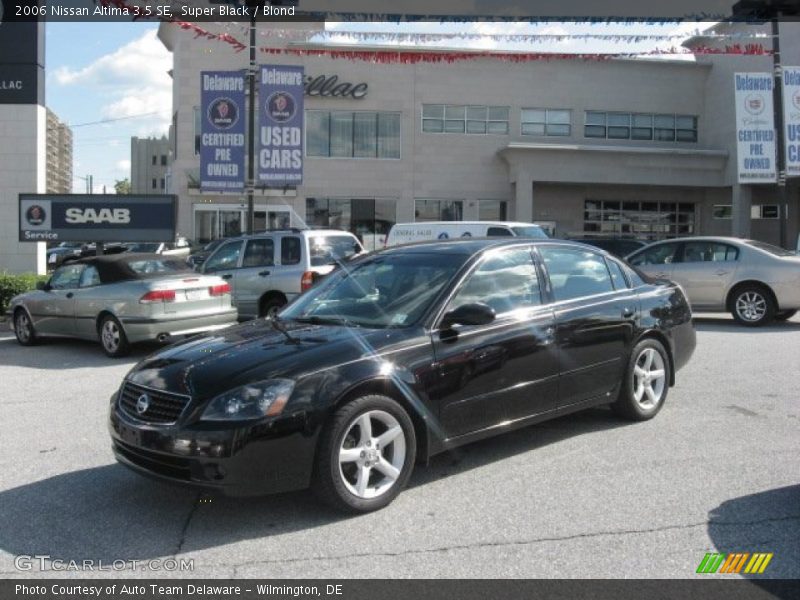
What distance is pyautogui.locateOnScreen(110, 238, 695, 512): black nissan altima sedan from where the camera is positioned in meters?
4.31

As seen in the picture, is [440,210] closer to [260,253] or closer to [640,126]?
[640,126]

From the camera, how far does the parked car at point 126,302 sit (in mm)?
10430

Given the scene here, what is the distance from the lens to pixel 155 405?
456 centimetres

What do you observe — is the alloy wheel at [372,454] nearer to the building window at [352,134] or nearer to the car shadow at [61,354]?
the car shadow at [61,354]

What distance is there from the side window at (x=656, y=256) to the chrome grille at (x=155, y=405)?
440 inches

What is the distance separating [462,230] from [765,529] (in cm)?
1438

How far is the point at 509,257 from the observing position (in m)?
5.84

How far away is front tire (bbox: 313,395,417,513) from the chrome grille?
838 millimetres

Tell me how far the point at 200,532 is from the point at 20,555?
899 mm

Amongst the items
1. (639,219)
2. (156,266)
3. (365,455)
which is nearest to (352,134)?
(639,219)

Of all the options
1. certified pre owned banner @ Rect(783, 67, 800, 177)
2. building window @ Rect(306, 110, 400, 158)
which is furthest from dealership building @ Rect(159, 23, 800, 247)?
certified pre owned banner @ Rect(783, 67, 800, 177)

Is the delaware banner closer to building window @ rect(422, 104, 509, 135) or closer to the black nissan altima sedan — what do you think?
the black nissan altima sedan

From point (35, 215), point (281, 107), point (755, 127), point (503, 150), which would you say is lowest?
point (35, 215)
